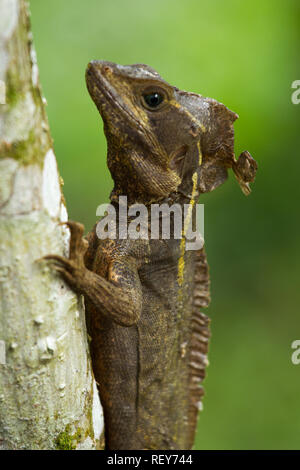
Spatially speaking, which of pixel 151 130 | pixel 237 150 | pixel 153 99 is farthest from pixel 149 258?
pixel 237 150

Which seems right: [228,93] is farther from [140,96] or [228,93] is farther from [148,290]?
[148,290]

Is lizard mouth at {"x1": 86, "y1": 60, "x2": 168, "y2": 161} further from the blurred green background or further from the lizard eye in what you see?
the blurred green background

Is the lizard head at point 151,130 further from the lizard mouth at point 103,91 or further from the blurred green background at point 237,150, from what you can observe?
the blurred green background at point 237,150

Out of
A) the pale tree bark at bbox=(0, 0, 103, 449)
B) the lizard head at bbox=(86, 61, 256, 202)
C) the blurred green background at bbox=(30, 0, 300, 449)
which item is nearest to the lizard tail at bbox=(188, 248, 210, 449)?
the lizard head at bbox=(86, 61, 256, 202)

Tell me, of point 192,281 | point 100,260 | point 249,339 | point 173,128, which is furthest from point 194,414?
point 249,339

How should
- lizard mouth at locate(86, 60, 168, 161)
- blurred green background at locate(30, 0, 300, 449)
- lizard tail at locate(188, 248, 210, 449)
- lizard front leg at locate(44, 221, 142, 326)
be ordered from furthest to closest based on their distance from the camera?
blurred green background at locate(30, 0, 300, 449), lizard tail at locate(188, 248, 210, 449), lizard mouth at locate(86, 60, 168, 161), lizard front leg at locate(44, 221, 142, 326)

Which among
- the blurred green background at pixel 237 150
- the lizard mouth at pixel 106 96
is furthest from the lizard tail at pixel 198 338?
the blurred green background at pixel 237 150

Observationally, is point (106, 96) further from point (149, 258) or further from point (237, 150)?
point (237, 150)
